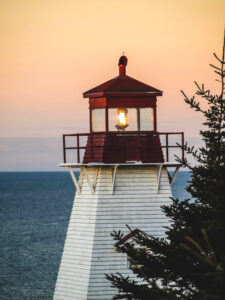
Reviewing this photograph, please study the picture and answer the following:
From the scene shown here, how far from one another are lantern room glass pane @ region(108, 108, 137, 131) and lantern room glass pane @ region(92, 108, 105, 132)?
171 mm

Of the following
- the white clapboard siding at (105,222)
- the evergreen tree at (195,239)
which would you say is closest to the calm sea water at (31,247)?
the white clapboard siding at (105,222)

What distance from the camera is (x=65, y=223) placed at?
81.1 meters

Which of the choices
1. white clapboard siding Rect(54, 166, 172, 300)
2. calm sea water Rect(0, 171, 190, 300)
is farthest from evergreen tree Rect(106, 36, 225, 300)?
calm sea water Rect(0, 171, 190, 300)

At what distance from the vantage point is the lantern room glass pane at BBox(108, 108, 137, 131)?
72.1 ft

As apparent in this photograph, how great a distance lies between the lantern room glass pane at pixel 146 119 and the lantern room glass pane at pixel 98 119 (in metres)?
0.95

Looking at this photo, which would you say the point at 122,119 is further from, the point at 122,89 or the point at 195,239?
the point at 195,239

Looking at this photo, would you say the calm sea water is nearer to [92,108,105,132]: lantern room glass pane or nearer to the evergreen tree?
[92,108,105,132]: lantern room glass pane

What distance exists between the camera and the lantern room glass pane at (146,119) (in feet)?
72.7

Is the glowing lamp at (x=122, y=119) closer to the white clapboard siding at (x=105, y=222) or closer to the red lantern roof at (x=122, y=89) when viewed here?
the red lantern roof at (x=122, y=89)

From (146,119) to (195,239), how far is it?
12.0 meters

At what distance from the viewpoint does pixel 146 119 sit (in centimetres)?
2223

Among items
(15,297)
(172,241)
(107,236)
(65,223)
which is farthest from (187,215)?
(65,223)

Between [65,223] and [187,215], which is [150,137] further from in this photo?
[65,223]

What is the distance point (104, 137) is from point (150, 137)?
1.14m
